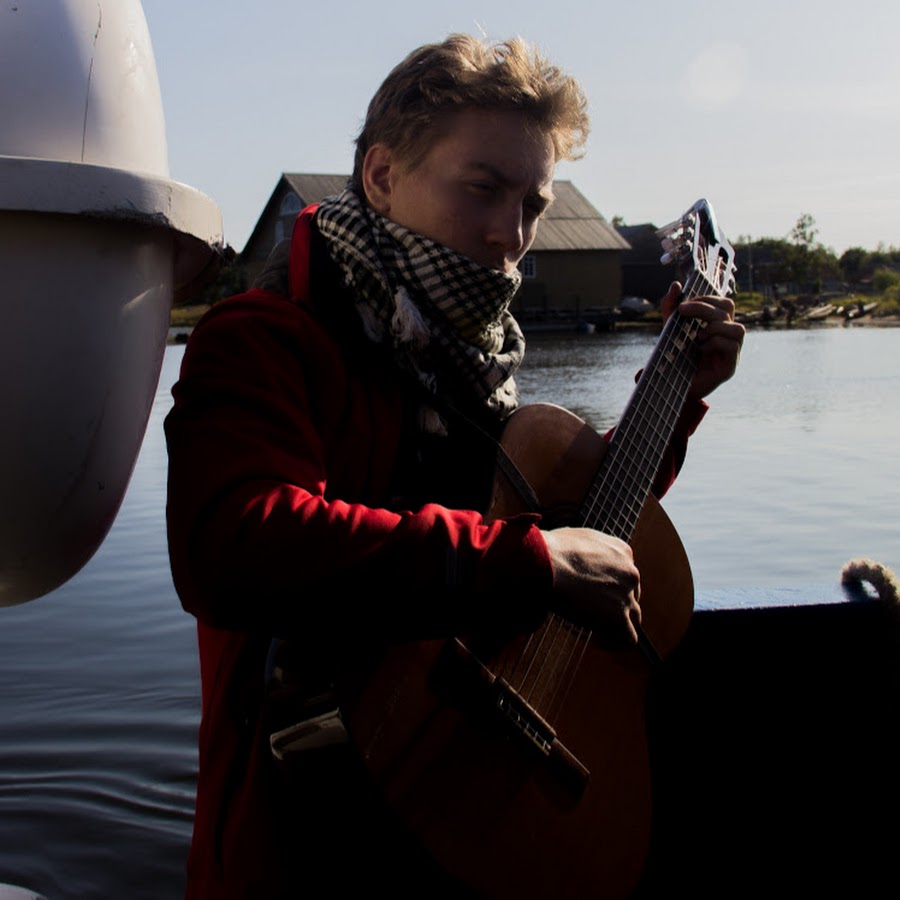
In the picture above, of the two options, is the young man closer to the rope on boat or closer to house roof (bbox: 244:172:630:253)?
the rope on boat

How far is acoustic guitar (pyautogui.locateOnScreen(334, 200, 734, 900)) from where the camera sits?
57.1 inches

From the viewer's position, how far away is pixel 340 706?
1.39 metres

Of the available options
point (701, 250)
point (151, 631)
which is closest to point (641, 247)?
point (151, 631)

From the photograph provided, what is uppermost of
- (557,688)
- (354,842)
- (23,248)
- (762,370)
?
(23,248)

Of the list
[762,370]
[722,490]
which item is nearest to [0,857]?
[722,490]

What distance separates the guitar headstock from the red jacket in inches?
41.4

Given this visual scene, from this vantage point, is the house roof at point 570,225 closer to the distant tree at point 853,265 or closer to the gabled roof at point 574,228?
the gabled roof at point 574,228

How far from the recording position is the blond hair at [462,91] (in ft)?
5.54

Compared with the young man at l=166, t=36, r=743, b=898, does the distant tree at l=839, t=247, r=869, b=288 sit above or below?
below

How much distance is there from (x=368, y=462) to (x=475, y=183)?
0.46 meters

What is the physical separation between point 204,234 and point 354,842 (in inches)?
31.8

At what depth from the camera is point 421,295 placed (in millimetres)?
1704

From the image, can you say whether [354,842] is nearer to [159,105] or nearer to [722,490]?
[159,105]

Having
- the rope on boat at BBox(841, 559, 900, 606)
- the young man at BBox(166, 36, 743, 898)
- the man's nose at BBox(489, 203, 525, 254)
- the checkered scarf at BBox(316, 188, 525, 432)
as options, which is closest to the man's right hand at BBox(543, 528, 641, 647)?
the young man at BBox(166, 36, 743, 898)
